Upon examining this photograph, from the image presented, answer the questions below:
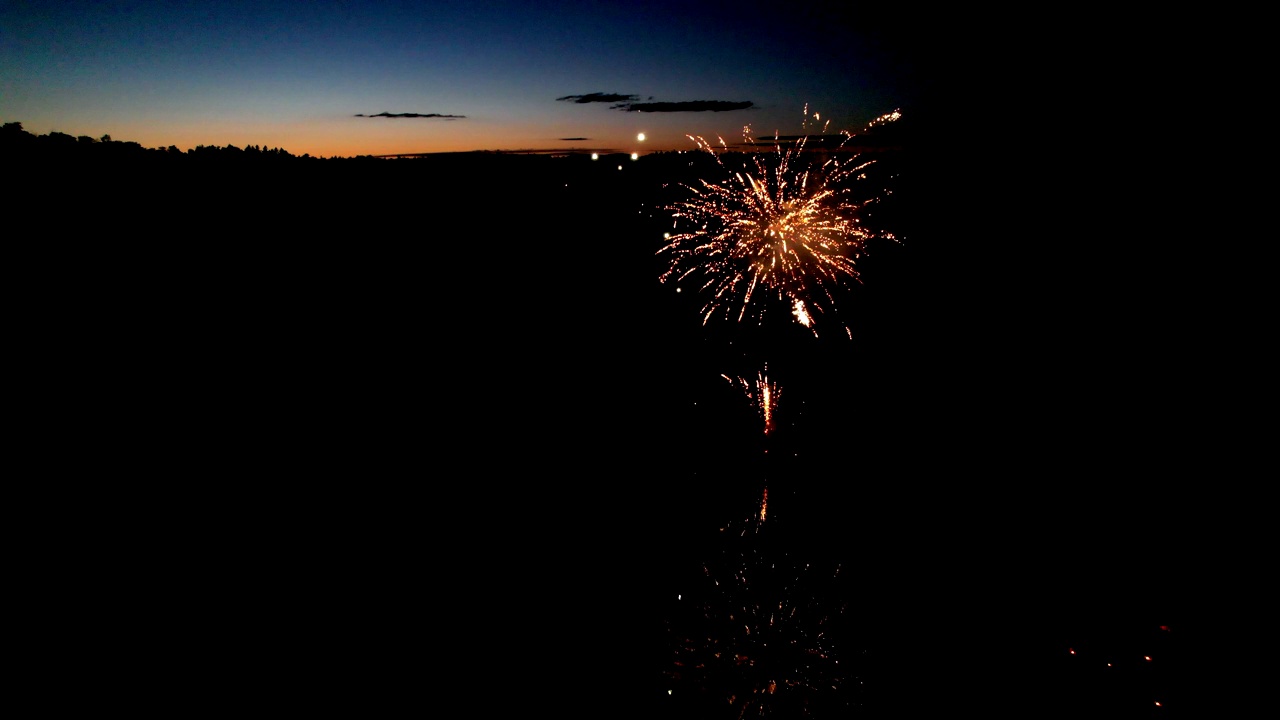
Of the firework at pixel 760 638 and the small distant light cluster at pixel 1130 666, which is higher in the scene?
the small distant light cluster at pixel 1130 666

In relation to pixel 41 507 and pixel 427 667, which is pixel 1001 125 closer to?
pixel 427 667

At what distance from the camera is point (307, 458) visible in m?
13.8

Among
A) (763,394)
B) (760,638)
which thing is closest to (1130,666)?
(760,638)

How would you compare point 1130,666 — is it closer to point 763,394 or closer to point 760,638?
point 760,638

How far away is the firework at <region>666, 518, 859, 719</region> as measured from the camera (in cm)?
710

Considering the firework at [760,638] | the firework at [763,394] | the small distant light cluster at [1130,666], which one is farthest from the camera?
the firework at [763,394]

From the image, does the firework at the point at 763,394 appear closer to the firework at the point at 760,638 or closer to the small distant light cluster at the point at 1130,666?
the firework at the point at 760,638

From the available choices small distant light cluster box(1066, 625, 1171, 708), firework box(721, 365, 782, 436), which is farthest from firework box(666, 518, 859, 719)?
firework box(721, 365, 782, 436)

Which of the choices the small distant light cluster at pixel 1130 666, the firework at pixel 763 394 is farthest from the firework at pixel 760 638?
the firework at pixel 763 394

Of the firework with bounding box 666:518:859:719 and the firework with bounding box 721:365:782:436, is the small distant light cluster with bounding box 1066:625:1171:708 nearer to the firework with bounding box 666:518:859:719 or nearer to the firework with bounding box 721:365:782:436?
the firework with bounding box 666:518:859:719

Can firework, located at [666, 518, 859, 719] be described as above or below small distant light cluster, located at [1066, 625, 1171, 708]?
below

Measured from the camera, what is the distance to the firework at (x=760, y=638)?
23.3ft

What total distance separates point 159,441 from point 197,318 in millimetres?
16558

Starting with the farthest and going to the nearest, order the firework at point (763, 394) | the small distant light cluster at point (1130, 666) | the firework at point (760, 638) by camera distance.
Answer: the firework at point (763, 394), the firework at point (760, 638), the small distant light cluster at point (1130, 666)
